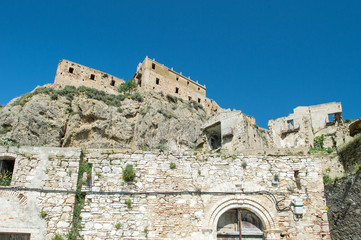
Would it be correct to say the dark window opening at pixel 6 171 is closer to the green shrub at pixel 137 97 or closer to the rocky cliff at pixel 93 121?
the rocky cliff at pixel 93 121

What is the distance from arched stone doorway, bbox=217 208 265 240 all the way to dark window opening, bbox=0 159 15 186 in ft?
25.5

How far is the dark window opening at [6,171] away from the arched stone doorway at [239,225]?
777 cm

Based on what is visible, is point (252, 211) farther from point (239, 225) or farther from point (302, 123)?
point (302, 123)

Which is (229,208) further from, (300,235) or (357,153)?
(357,153)

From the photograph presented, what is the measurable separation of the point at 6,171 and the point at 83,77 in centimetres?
3603

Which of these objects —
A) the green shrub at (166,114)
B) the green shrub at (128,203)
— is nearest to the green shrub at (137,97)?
the green shrub at (166,114)

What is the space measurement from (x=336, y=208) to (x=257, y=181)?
4404 mm

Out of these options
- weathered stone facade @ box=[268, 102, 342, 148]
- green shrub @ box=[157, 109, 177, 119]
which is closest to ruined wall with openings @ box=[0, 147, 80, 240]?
weathered stone facade @ box=[268, 102, 342, 148]

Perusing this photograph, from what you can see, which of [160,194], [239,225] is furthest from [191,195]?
[239,225]

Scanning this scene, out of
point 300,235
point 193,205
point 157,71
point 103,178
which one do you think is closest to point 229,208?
point 193,205

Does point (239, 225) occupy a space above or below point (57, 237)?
above

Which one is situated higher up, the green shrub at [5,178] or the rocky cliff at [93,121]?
the rocky cliff at [93,121]

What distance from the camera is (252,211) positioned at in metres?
10.8

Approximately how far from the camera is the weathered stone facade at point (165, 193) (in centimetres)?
1022
